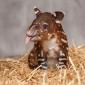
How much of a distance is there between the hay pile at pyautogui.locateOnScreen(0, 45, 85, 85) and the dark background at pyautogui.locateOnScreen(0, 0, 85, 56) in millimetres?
381

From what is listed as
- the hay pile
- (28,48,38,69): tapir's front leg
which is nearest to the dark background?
the hay pile

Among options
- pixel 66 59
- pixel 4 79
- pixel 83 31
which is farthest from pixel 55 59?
pixel 83 31

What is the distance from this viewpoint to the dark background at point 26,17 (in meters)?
3.50

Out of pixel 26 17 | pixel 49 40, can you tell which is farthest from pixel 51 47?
pixel 26 17

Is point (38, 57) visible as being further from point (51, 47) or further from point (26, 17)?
point (26, 17)

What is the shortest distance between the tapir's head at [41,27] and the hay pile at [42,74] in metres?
0.16

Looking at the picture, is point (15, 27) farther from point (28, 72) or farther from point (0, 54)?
point (28, 72)

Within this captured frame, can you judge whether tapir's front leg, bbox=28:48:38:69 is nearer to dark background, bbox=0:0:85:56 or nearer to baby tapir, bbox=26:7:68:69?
baby tapir, bbox=26:7:68:69

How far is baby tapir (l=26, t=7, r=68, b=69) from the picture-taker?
113 inches

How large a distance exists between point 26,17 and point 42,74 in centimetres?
67

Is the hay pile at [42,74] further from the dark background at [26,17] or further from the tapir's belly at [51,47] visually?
the dark background at [26,17]

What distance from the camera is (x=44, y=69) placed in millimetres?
2924

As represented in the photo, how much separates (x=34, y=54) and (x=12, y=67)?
18 cm

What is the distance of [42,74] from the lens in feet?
9.55
